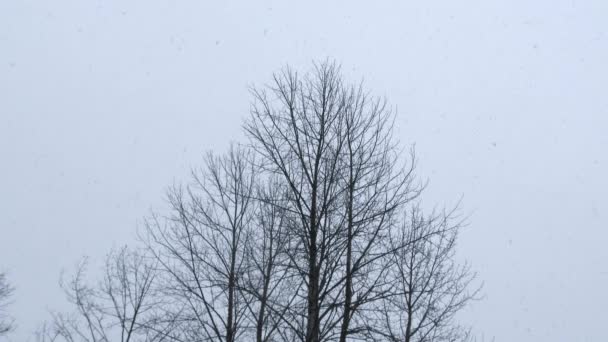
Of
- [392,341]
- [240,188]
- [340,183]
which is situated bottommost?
[392,341]

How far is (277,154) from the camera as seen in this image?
371 inches

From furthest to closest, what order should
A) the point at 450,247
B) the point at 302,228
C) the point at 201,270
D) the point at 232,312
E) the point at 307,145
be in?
the point at 450,247 < the point at 232,312 < the point at 201,270 < the point at 307,145 < the point at 302,228

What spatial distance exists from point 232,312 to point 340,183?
4392 mm

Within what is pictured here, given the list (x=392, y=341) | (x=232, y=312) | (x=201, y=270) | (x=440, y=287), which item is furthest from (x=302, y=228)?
(x=440, y=287)

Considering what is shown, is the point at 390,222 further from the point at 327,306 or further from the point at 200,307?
the point at 200,307

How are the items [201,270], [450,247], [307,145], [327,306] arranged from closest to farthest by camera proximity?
[327,306], [307,145], [201,270], [450,247]

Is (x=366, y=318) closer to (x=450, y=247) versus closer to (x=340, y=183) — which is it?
(x=340, y=183)

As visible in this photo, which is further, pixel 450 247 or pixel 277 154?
pixel 450 247

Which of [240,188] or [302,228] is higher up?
[240,188]

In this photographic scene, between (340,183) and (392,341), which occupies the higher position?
(340,183)

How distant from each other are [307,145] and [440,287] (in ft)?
17.2

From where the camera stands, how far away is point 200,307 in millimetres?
11188

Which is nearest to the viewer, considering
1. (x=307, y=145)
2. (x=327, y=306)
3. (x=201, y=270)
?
(x=327, y=306)

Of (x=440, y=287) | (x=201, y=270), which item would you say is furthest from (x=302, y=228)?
(x=440, y=287)
